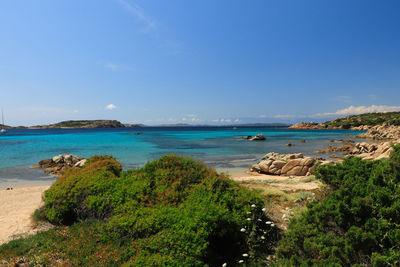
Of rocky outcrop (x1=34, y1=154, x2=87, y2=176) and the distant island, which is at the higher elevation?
the distant island

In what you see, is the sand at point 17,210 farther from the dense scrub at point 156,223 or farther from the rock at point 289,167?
the rock at point 289,167

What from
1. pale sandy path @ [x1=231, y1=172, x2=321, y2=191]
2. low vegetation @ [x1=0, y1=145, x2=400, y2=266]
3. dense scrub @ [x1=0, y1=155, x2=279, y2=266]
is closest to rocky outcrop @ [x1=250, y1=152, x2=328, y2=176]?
pale sandy path @ [x1=231, y1=172, x2=321, y2=191]

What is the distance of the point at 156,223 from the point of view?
5473 millimetres

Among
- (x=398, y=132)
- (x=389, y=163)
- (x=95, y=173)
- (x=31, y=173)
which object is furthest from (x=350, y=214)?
(x=398, y=132)

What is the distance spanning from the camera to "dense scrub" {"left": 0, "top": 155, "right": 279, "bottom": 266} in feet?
16.3

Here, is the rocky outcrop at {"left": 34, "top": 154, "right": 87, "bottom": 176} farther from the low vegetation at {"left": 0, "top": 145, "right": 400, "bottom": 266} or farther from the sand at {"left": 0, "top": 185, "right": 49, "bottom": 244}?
the low vegetation at {"left": 0, "top": 145, "right": 400, "bottom": 266}

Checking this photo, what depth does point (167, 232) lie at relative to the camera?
512 centimetres

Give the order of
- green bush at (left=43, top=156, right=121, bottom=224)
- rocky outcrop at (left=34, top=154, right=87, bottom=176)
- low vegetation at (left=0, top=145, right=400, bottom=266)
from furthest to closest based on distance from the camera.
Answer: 1. rocky outcrop at (left=34, top=154, right=87, bottom=176)
2. green bush at (left=43, top=156, right=121, bottom=224)
3. low vegetation at (left=0, top=145, right=400, bottom=266)

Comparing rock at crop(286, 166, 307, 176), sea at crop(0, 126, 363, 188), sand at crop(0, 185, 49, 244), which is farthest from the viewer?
sea at crop(0, 126, 363, 188)

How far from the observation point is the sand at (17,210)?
816cm

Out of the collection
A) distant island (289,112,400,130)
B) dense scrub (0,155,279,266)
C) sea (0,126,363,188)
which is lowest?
sea (0,126,363,188)

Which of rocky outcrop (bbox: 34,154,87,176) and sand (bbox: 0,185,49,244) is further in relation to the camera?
rocky outcrop (bbox: 34,154,87,176)

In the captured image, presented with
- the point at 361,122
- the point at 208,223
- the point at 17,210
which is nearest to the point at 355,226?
the point at 208,223

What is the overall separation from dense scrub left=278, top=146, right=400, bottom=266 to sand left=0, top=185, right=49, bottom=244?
9.20 m
